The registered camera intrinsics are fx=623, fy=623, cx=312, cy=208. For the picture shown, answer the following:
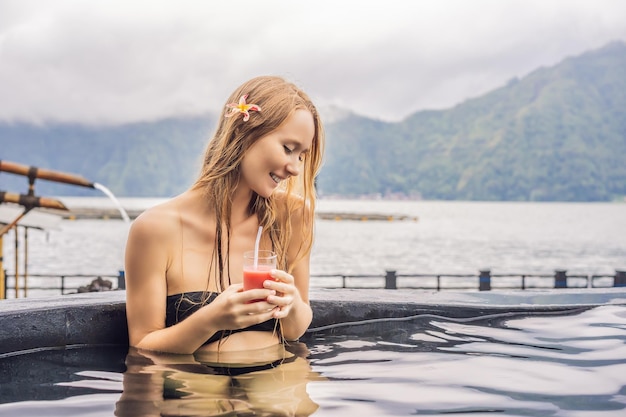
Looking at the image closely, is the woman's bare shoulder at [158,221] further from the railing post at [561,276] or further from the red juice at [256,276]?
the railing post at [561,276]

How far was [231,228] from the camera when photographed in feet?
9.76

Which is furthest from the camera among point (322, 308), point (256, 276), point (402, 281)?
point (402, 281)

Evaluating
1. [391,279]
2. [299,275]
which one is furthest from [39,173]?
[391,279]

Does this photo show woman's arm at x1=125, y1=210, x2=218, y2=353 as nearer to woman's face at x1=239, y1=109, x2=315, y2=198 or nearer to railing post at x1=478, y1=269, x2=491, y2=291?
woman's face at x1=239, y1=109, x2=315, y2=198

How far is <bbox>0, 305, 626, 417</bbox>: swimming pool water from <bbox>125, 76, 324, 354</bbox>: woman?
→ 0.61 ft

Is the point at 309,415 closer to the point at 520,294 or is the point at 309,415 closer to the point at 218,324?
the point at 218,324

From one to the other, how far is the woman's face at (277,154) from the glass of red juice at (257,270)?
48 cm

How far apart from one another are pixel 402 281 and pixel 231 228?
2890 cm

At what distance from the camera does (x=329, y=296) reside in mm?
3855

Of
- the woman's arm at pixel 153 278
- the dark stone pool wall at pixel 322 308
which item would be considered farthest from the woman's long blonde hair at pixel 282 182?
the dark stone pool wall at pixel 322 308

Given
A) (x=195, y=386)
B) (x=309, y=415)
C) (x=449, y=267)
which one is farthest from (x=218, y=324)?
(x=449, y=267)

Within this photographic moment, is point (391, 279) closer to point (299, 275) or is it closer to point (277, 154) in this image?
point (299, 275)

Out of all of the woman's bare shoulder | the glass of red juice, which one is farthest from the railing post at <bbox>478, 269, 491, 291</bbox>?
the glass of red juice

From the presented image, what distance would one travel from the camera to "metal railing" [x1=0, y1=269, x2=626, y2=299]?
437 inches
